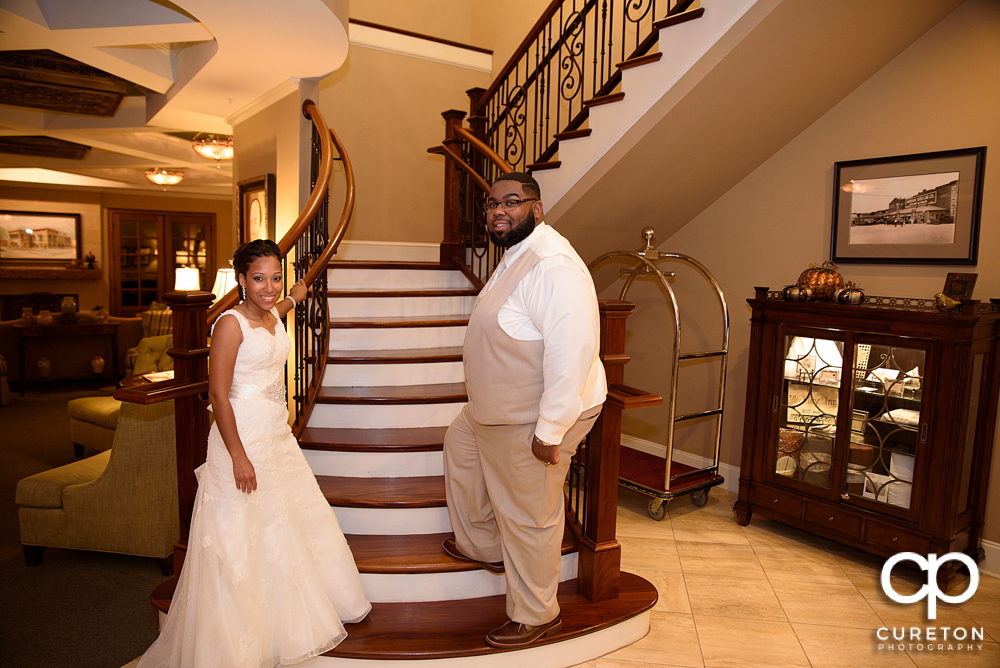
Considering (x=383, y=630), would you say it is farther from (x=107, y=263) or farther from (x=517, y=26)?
(x=107, y=263)

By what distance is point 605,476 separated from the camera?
282 centimetres

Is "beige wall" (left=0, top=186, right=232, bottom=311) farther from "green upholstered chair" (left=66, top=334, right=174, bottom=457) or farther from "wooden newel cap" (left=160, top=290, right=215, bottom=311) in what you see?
"wooden newel cap" (left=160, top=290, right=215, bottom=311)

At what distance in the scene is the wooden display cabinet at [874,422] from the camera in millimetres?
3312

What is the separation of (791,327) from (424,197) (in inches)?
162

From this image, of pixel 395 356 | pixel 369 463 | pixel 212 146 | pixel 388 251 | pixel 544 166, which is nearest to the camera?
pixel 369 463

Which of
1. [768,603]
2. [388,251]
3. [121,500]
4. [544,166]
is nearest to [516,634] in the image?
[768,603]

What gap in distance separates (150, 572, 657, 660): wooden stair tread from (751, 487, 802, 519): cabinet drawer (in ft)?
4.89

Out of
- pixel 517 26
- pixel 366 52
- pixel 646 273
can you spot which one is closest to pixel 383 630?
pixel 646 273

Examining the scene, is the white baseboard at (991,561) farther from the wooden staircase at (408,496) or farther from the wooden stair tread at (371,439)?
the wooden stair tread at (371,439)

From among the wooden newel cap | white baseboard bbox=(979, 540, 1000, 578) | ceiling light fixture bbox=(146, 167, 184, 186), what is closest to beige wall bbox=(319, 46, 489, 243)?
ceiling light fixture bbox=(146, 167, 184, 186)

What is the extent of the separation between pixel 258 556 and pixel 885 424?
10.9ft

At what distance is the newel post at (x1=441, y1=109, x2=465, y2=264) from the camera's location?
16.4 feet

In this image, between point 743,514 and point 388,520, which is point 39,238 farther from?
point 743,514

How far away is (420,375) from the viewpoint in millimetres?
3982
